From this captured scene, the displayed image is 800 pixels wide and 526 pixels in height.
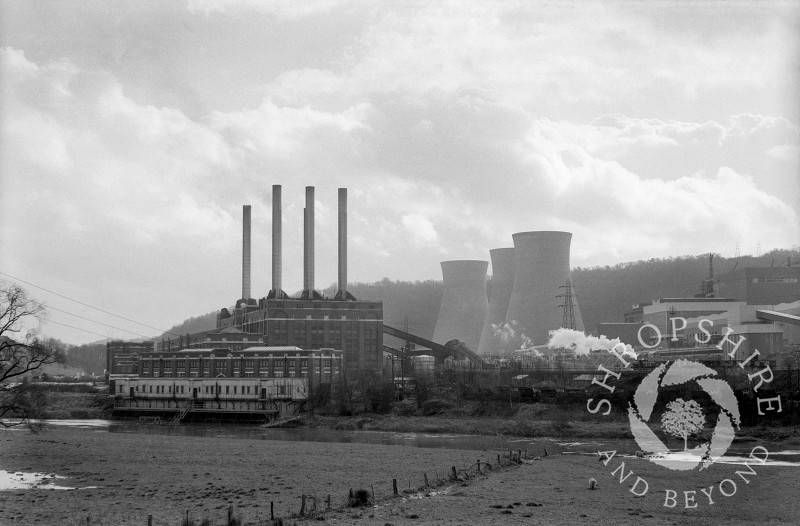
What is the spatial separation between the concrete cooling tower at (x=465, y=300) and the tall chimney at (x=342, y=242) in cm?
1087

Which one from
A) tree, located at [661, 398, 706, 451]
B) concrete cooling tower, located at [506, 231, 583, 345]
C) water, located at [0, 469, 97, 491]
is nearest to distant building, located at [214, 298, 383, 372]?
concrete cooling tower, located at [506, 231, 583, 345]

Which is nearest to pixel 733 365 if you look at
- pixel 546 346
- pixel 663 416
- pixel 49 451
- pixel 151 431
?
pixel 663 416

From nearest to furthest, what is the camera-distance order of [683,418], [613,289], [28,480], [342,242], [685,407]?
1. [28,480]
2. [683,418]
3. [685,407]
4. [342,242]
5. [613,289]

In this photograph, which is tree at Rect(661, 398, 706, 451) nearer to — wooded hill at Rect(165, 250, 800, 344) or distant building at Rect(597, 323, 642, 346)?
distant building at Rect(597, 323, 642, 346)

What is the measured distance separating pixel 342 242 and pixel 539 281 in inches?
869

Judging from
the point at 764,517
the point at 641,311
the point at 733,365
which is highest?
the point at 641,311

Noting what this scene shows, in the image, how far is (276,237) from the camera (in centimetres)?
8912

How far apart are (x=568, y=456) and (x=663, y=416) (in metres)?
19.2

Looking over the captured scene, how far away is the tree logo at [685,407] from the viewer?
40625 millimetres

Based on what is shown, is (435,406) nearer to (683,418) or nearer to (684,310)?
(683,418)

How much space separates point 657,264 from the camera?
509ft

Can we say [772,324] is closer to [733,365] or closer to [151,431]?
[733,365]
